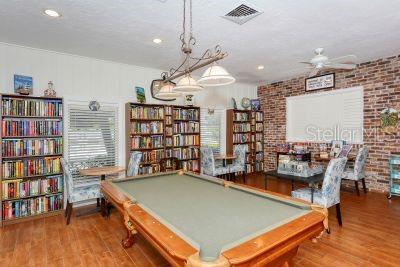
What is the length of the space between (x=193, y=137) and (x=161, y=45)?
2.42 metres

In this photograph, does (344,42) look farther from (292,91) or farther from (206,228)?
(206,228)

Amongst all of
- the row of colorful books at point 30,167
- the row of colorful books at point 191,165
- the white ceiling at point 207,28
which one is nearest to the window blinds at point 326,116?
the white ceiling at point 207,28

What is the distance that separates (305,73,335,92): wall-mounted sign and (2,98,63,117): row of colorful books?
18.3ft

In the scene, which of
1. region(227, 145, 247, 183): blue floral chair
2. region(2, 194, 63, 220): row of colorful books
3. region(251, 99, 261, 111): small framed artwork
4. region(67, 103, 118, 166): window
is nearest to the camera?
region(2, 194, 63, 220): row of colorful books

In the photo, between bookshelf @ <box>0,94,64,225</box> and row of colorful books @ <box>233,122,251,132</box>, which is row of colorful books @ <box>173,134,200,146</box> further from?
bookshelf @ <box>0,94,64,225</box>

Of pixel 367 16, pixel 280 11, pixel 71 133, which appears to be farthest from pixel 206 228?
pixel 71 133

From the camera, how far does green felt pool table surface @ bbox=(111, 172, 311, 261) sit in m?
1.34

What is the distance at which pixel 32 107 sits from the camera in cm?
354

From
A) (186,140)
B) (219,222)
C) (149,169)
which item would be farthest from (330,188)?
(149,169)

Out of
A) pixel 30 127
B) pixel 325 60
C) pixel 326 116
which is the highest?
pixel 325 60

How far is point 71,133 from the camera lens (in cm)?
411

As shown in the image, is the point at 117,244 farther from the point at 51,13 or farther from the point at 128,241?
the point at 51,13

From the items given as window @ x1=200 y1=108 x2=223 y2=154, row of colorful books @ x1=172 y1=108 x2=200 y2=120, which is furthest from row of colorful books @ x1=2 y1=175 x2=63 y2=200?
window @ x1=200 y1=108 x2=223 y2=154

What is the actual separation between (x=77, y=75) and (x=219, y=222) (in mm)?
3937
